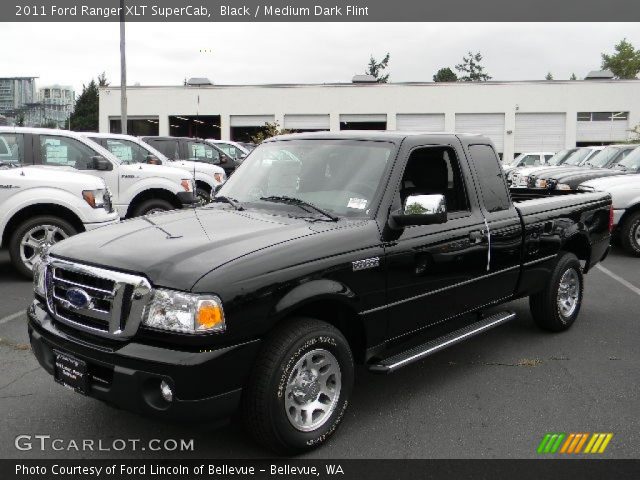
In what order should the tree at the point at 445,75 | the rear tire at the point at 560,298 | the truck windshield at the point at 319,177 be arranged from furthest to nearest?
the tree at the point at 445,75
the rear tire at the point at 560,298
the truck windshield at the point at 319,177

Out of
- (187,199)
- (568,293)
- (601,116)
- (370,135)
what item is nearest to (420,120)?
(601,116)

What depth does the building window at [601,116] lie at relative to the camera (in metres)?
40.2

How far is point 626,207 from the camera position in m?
9.90

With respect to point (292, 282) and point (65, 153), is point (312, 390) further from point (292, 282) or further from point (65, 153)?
point (65, 153)

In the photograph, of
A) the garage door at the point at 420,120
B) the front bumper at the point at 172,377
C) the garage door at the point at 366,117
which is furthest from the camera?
the garage door at the point at 366,117

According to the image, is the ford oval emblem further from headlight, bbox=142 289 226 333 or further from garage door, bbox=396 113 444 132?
garage door, bbox=396 113 444 132

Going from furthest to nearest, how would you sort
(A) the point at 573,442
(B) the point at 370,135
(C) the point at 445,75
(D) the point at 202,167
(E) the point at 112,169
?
(C) the point at 445,75, (D) the point at 202,167, (E) the point at 112,169, (B) the point at 370,135, (A) the point at 573,442

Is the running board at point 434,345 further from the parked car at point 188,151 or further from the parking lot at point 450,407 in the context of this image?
Result: the parked car at point 188,151

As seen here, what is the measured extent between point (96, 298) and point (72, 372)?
41cm

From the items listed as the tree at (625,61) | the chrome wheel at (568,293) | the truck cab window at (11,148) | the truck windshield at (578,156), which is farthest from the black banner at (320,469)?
the tree at (625,61)

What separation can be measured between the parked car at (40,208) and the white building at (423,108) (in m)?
33.1

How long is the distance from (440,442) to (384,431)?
344 mm

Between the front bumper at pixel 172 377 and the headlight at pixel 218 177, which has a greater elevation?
the headlight at pixel 218 177

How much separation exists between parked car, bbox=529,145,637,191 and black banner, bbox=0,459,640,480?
644 centimetres
